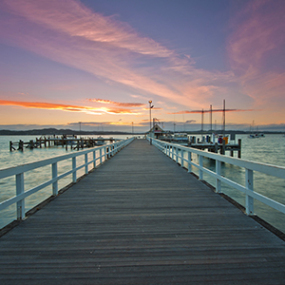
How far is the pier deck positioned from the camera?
2320mm

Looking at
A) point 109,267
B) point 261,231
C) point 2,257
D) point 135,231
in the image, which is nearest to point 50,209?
point 2,257

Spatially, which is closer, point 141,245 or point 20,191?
point 141,245

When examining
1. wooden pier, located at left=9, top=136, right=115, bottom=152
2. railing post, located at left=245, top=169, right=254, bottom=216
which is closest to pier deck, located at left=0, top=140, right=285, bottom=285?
railing post, located at left=245, top=169, right=254, bottom=216

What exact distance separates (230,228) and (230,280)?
1264 millimetres

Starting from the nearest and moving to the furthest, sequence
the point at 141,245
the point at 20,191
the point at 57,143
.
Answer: the point at 141,245 < the point at 20,191 < the point at 57,143

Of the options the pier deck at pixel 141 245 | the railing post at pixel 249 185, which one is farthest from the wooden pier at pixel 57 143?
the railing post at pixel 249 185

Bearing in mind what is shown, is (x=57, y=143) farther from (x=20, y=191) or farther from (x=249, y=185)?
(x=249, y=185)

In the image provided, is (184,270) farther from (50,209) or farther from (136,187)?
(136,187)

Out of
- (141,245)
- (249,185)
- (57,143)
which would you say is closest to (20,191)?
(141,245)

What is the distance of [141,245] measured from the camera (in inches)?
115

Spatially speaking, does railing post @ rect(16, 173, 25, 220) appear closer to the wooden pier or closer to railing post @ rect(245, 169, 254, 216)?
railing post @ rect(245, 169, 254, 216)

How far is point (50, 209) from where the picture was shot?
4.40m

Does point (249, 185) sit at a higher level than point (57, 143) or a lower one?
higher

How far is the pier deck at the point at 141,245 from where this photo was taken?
7.61 feet
